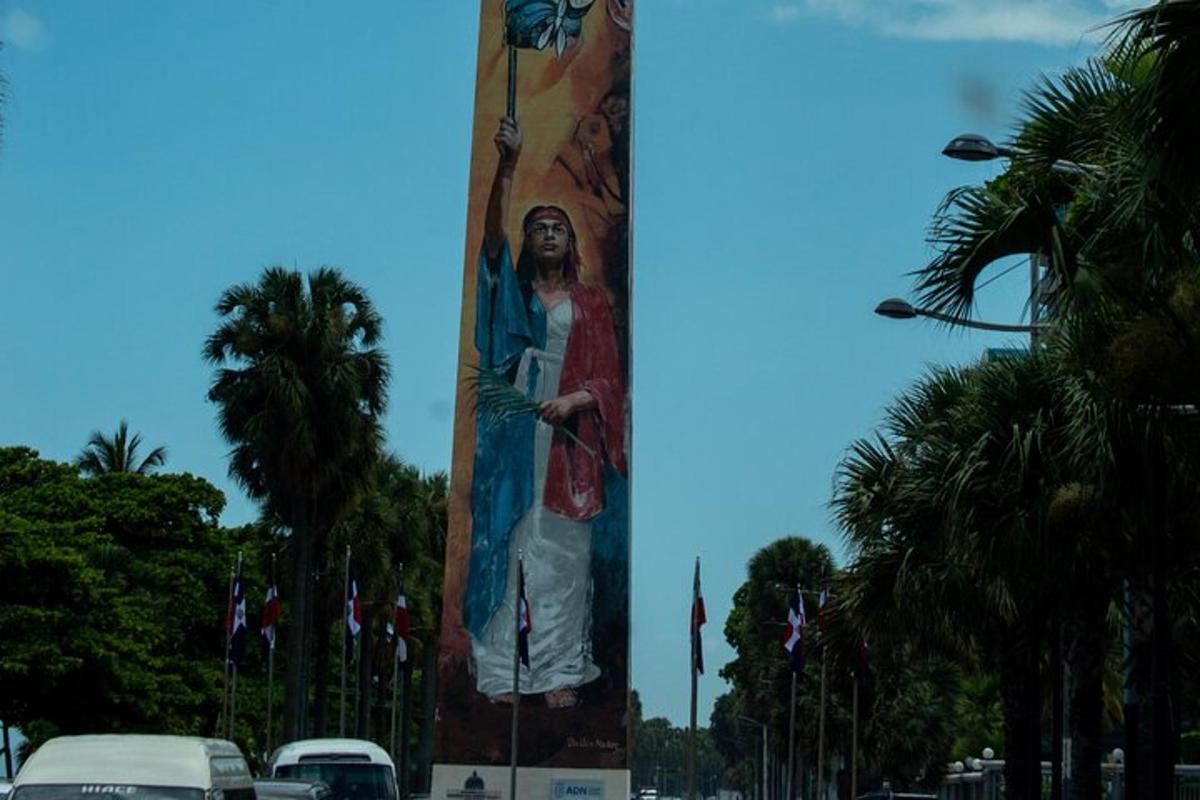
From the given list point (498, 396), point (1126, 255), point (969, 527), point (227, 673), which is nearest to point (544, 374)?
point (498, 396)

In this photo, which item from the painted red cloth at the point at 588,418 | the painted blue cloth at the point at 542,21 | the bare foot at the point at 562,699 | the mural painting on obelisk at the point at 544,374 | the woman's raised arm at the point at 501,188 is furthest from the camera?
the painted blue cloth at the point at 542,21

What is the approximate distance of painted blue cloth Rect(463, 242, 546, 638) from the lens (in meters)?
66.6

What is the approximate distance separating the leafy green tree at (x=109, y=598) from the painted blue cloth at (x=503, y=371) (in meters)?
11.1

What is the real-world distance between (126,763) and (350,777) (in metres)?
16.4

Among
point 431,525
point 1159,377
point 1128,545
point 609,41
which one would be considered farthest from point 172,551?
point 1159,377

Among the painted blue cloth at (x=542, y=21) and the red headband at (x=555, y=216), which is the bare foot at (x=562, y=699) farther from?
the painted blue cloth at (x=542, y=21)

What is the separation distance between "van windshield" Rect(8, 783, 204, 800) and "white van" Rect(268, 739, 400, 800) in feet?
53.1

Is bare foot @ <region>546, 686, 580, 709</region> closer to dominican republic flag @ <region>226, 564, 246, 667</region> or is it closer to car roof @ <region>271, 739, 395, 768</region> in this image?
dominican republic flag @ <region>226, 564, 246, 667</region>

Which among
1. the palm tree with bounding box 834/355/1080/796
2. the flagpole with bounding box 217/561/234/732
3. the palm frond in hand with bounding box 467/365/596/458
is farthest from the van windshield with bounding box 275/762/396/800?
the palm frond in hand with bounding box 467/365/596/458

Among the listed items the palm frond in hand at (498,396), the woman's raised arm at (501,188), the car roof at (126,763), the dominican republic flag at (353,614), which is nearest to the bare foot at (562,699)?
the dominican republic flag at (353,614)

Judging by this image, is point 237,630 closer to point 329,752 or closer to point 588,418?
point 588,418

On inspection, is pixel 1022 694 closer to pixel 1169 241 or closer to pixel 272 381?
pixel 1169 241

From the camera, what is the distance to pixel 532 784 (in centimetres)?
6234

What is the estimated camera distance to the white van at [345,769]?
3291 centimetres
